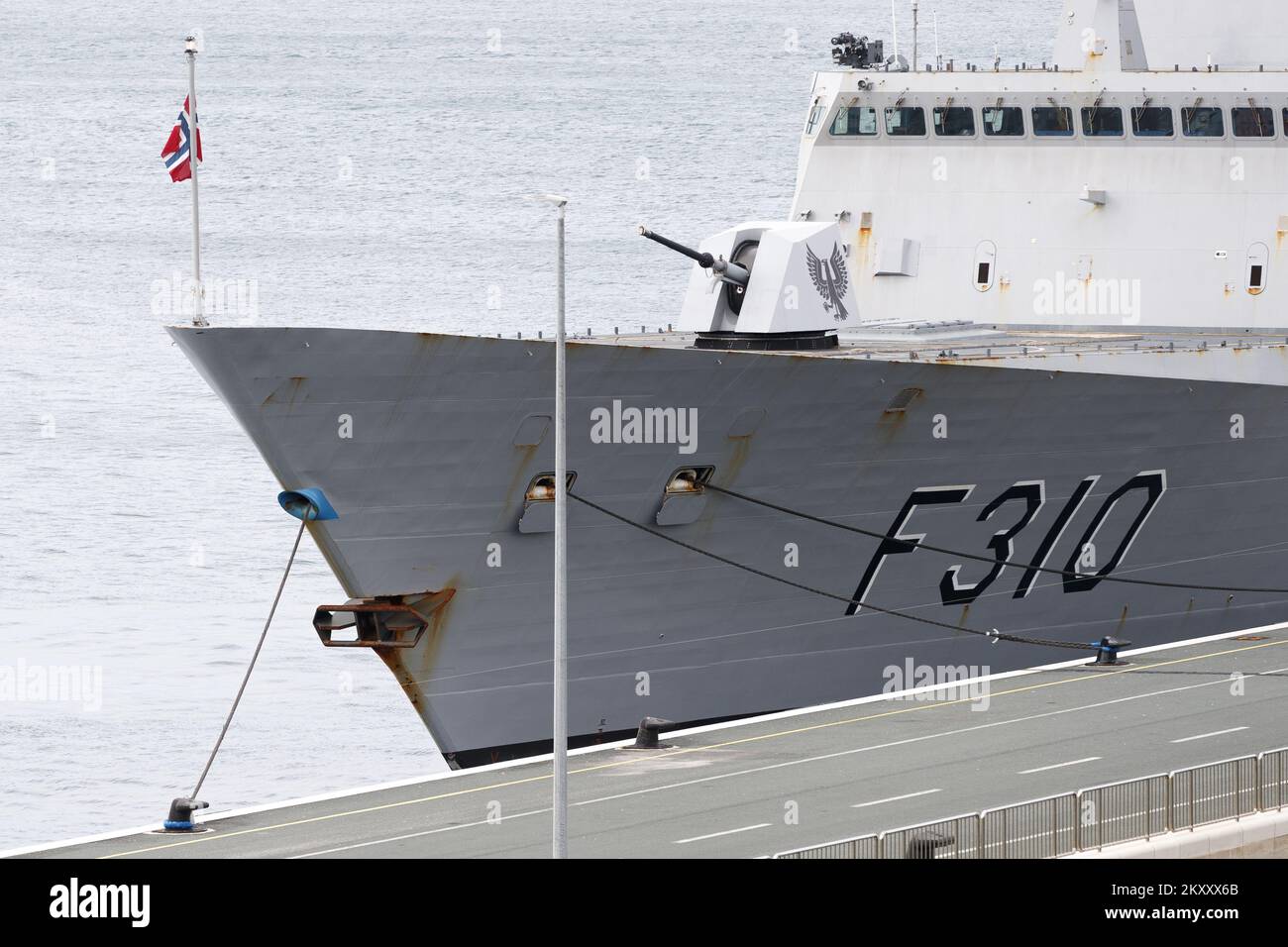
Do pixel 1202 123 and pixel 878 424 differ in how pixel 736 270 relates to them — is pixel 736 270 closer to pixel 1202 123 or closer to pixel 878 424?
pixel 878 424

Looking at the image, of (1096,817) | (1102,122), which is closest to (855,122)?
(1102,122)

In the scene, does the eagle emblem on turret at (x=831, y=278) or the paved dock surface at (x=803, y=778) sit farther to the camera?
the eagle emblem on turret at (x=831, y=278)

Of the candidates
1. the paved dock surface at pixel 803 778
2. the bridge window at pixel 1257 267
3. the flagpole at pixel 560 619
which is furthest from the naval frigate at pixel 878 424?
the flagpole at pixel 560 619

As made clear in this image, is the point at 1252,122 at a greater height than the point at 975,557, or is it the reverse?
the point at 1252,122

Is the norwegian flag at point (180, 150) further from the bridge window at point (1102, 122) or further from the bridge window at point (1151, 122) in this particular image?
the bridge window at point (1151, 122)

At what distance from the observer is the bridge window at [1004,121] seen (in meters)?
27.8

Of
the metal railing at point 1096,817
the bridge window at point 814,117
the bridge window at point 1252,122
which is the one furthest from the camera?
the bridge window at point 814,117

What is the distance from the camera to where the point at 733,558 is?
22.3 metres

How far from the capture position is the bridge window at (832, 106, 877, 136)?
28.3 m

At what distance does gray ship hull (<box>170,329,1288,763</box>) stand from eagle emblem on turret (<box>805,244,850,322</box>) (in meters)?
1.81

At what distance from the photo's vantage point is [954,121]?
1105 inches

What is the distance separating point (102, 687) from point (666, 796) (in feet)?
65.5

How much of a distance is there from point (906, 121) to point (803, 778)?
12.8 m

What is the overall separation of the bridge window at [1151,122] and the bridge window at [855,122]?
3611 mm
